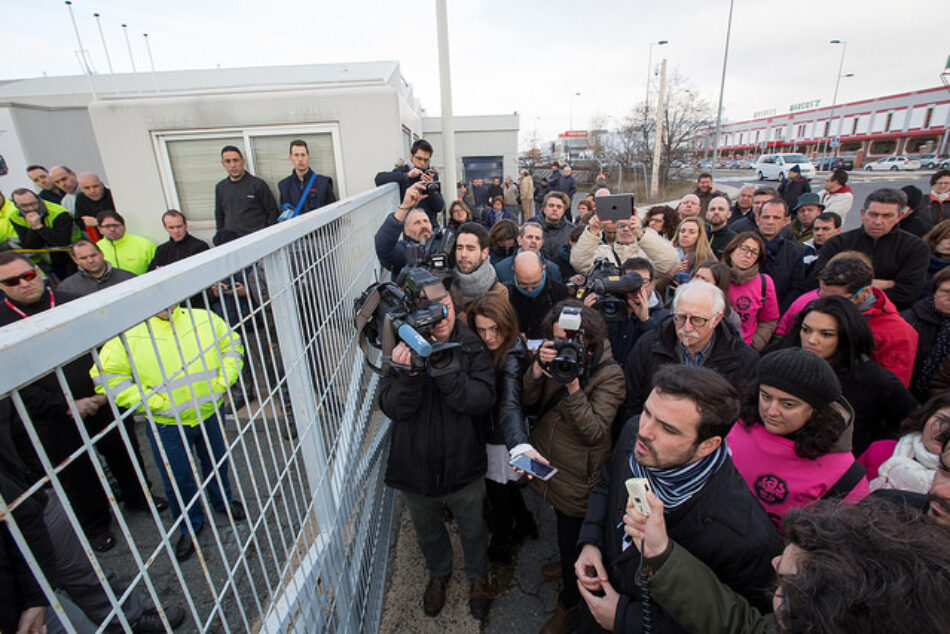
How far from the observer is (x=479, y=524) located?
2559 mm

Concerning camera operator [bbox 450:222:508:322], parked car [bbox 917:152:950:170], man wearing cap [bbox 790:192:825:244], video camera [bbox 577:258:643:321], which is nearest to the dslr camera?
video camera [bbox 577:258:643:321]

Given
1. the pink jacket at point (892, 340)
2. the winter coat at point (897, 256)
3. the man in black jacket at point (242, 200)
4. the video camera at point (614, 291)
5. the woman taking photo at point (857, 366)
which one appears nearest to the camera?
the woman taking photo at point (857, 366)

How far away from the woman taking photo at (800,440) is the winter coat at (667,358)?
0.47 m

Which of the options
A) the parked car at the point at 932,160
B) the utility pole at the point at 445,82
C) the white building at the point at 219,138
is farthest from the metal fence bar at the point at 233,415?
the parked car at the point at 932,160

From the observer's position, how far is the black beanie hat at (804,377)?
1809 millimetres

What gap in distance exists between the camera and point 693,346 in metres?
2.49

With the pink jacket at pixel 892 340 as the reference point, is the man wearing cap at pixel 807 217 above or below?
above

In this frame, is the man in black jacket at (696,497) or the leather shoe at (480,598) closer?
the man in black jacket at (696,497)

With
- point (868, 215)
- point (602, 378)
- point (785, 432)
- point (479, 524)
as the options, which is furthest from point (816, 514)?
point (868, 215)

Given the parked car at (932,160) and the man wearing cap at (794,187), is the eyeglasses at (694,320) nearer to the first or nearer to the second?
the man wearing cap at (794,187)

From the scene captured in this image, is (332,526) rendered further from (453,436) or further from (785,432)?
(785,432)

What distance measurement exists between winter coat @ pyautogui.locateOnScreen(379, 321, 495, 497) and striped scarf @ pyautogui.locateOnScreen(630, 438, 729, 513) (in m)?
0.91

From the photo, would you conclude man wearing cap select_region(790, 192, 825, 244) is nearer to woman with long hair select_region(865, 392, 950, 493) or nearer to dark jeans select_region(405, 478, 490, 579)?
woman with long hair select_region(865, 392, 950, 493)

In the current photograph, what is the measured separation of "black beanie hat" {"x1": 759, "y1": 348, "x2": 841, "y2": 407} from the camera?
1809 millimetres
